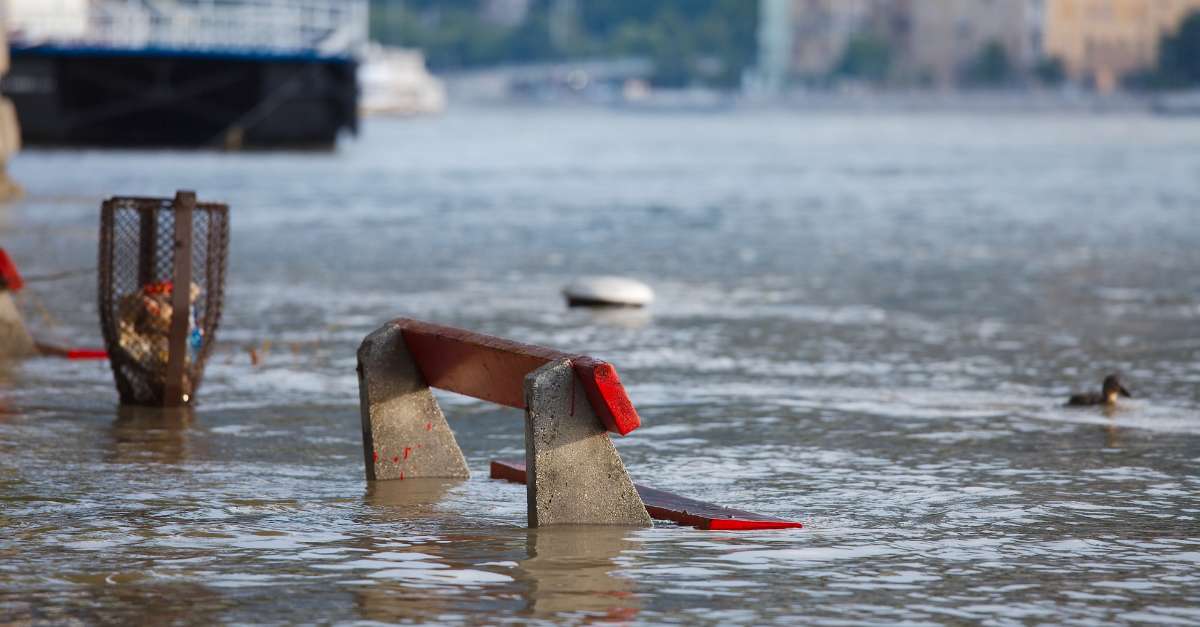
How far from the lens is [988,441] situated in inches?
473

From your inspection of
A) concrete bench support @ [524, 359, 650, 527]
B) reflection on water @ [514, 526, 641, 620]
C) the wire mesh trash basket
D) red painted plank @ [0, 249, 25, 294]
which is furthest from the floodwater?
red painted plank @ [0, 249, 25, 294]

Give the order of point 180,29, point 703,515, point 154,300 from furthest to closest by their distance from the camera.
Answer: point 180,29, point 154,300, point 703,515

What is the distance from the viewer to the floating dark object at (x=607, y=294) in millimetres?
20078

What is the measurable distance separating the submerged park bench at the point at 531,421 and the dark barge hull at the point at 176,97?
5534 centimetres

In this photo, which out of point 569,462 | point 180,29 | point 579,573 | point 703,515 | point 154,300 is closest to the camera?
point 579,573

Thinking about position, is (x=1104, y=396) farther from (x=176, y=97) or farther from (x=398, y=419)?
(x=176, y=97)

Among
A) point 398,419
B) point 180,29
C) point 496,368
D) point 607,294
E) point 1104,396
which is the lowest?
point 607,294

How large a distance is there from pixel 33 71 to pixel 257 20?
650cm

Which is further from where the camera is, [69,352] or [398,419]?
[69,352]

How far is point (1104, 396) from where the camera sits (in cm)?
1338

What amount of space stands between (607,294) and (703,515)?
10848 mm

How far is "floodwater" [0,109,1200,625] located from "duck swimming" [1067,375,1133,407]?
0.17 meters

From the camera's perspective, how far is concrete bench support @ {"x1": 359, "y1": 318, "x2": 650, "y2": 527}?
8.74 meters

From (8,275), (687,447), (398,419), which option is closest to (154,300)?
(8,275)
